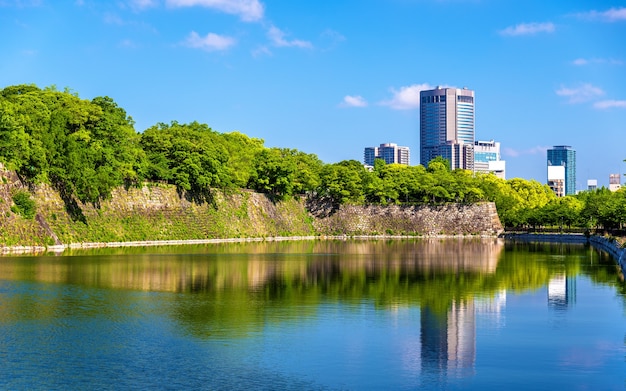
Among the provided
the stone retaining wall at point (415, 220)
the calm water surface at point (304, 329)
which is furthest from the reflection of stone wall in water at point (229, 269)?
the stone retaining wall at point (415, 220)

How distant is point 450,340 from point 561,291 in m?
17.3

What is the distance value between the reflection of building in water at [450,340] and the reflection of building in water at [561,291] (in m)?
4.70

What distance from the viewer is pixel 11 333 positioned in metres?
24.6

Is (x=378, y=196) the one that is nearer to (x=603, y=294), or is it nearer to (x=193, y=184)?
(x=193, y=184)

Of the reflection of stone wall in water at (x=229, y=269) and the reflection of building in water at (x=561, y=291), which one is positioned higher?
the reflection of stone wall in water at (x=229, y=269)

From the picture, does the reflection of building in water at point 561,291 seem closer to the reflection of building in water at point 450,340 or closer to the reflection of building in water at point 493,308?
the reflection of building in water at point 493,308

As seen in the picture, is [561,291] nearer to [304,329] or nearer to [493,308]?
[493,308]

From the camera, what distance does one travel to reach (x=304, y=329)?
25859 mm

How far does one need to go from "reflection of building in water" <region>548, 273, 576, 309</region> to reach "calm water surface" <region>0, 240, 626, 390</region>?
0.12 m

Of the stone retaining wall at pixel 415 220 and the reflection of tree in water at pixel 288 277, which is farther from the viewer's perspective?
the stone retaining wall at pixel 415 220

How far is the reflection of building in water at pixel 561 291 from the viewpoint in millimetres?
34312

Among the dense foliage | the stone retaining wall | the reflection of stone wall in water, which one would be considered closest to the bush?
the dense foliage

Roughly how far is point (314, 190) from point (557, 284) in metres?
82.6

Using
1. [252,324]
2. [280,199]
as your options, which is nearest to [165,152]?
[280,199]
